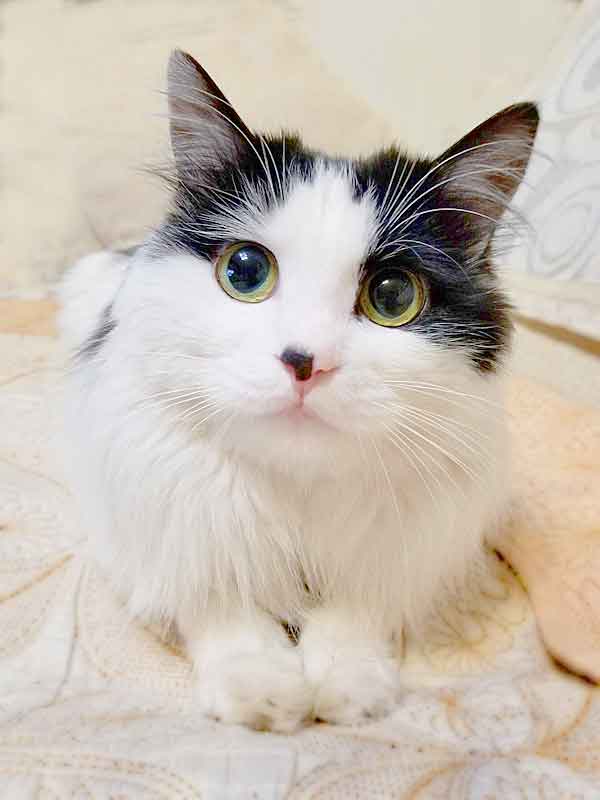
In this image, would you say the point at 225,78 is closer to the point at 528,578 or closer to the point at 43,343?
the point at 43,343

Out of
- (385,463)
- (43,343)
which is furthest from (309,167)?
(43,343)

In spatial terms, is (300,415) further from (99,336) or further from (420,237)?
(99,336)

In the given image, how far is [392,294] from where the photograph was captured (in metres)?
0.98

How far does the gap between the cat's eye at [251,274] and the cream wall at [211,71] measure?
1702 millimetres

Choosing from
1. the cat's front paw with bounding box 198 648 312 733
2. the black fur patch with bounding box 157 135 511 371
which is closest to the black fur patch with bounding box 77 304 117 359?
the black fur patch with bounding box 157 135 511 371

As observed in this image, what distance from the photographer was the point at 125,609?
3.98 feet

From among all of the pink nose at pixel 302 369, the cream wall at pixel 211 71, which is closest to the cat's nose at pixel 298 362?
the pink nose at pixel 302 369

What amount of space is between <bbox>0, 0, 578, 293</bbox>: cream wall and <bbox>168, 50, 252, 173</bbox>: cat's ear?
4.96 ft

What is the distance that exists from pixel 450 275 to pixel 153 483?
491mm

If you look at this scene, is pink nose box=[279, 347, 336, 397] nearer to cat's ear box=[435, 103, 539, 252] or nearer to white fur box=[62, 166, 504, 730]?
white fur box=[62, 166, 504, 730]

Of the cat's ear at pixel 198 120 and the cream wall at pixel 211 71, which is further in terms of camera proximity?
the cream wall at pixel 211 71

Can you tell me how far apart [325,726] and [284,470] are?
34cm

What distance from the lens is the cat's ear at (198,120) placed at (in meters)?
1.03

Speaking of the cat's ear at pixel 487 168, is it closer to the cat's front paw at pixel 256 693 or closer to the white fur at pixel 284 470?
the white fur at pixel 284 470
